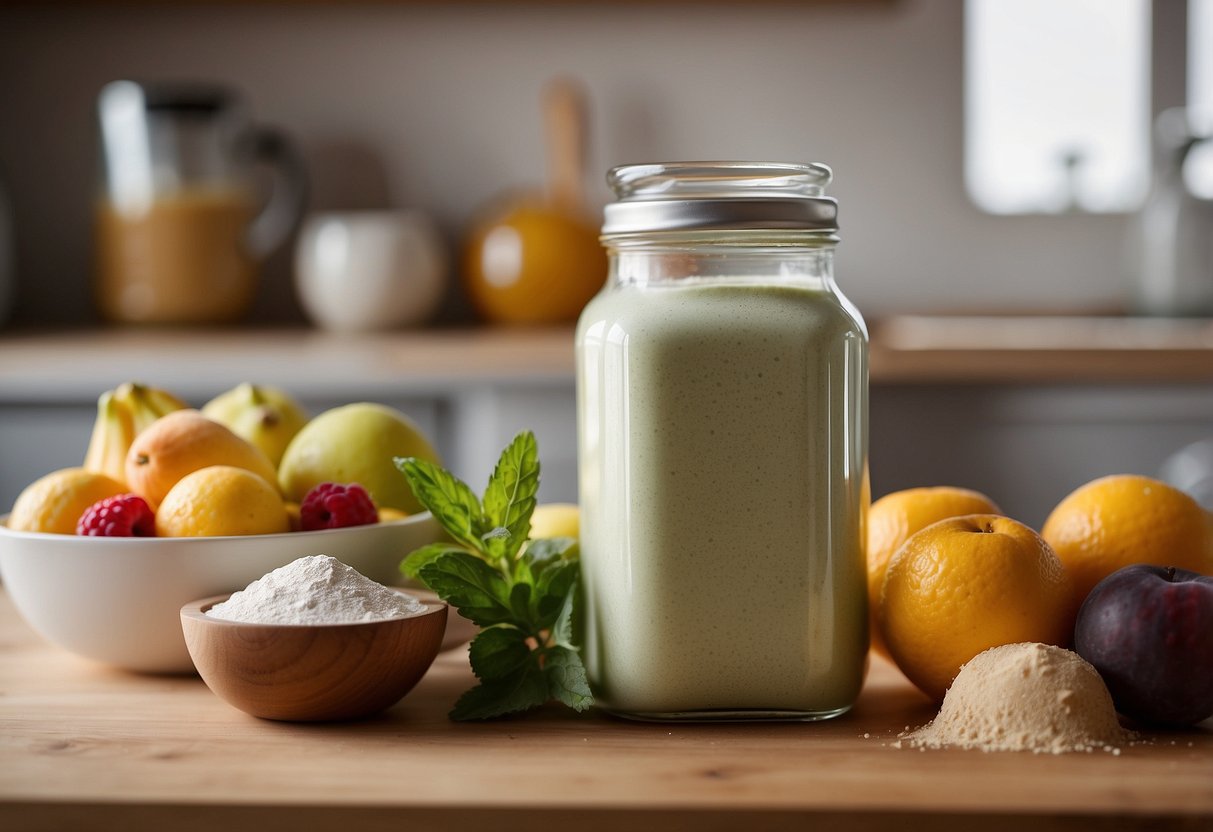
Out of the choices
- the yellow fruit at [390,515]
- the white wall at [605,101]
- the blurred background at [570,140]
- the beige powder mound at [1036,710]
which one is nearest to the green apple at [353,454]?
the yellow fruit at [390,515]

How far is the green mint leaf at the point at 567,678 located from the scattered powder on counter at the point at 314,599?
0.07m

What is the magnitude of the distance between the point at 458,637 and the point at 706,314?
0.24m

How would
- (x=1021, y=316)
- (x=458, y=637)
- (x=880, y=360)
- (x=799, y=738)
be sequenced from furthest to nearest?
(x=1021, y=316) → (x=880, y=360) → (x=458, y=637) → (x=799, y=738)

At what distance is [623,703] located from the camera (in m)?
0.61

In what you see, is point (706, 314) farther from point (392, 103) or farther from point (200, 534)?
point (392, 103)

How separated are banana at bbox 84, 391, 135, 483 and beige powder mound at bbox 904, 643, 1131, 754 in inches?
19.1

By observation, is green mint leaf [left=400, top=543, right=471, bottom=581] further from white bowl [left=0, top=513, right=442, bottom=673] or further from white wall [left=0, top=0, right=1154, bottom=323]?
white wall [left=0, top=0, right=1154, bottom=323]

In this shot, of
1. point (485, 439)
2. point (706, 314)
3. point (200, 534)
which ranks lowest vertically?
point (485, 439)

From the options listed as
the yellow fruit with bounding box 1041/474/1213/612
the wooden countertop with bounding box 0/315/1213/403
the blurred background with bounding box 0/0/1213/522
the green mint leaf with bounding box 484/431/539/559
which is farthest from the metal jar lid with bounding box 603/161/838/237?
the blurred background with bounding box 0/0/1213/522

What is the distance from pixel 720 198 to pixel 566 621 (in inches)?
8.5

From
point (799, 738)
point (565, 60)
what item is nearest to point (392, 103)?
point (565, 60)

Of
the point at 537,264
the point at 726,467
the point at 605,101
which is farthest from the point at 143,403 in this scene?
the point at 605,101

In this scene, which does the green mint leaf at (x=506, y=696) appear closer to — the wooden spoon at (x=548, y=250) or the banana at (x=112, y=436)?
the banana at (x=112, y=436)

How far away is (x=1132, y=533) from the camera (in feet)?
2.19
